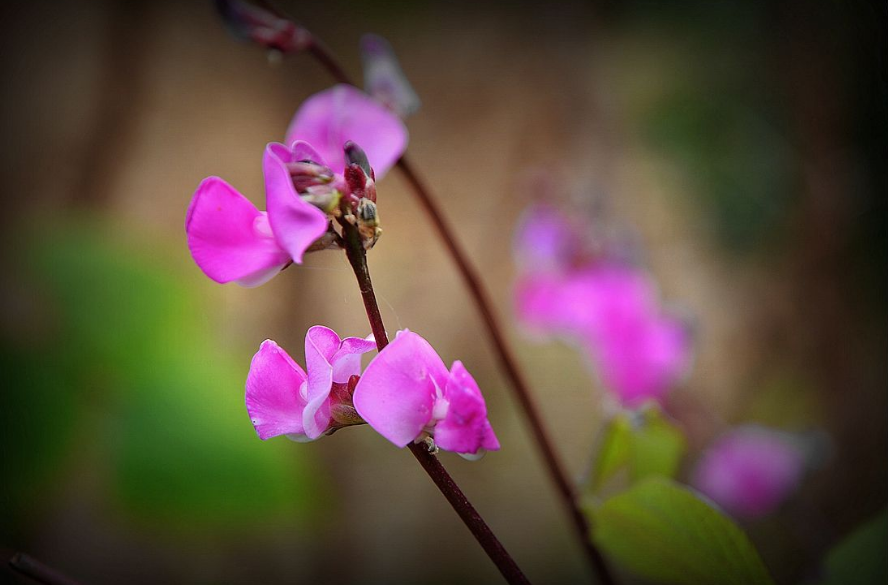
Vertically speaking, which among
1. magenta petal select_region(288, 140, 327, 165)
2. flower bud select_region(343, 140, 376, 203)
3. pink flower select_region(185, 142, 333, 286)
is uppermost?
magenta petal select_region(288, 140, 327, 165)

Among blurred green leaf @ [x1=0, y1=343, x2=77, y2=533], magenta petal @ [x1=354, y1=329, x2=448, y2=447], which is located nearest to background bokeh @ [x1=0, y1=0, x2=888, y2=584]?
blurred green leaf @ [x1=0, y1=343, x2=77, y2=533]

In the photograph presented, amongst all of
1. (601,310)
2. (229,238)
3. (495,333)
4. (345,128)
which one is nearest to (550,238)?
(601,310)

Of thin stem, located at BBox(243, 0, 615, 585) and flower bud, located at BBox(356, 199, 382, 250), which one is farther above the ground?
flower bud, located at BBox(356, 199, 382, 250)

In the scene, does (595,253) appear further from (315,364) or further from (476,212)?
(476,212)

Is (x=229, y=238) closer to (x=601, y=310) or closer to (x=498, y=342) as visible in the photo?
(x=498, y=342)

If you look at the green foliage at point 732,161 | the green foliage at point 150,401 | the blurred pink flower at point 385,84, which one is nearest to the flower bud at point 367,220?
the blurred pink flower at point 385,84

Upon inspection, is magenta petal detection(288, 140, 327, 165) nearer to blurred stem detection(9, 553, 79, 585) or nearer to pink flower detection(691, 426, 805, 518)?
blurred stem detection(9, 553, 79, 585)

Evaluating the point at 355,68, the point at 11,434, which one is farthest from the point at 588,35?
the point at 11,434

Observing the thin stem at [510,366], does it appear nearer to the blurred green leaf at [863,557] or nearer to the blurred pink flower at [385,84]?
the blurred pink flower at [385,84]
